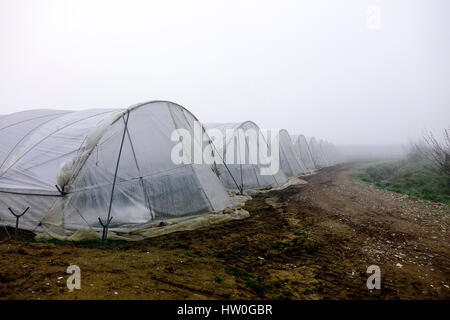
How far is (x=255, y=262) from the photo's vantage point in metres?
5.57

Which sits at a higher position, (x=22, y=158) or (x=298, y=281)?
(x=22, y=158)

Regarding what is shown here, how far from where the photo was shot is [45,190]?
6738mm

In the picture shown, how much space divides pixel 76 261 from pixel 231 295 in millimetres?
2704

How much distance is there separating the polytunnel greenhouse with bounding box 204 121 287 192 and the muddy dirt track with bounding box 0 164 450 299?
5.24 meters

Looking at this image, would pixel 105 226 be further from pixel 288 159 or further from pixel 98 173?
pixel 288 159

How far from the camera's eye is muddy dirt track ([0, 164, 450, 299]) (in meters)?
4.11

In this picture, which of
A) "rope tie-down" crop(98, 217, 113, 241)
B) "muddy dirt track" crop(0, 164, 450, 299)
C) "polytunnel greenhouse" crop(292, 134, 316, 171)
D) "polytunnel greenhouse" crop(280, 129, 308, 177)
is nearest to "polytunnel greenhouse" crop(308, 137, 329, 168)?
"polytunnel greenhouse" crop(292, 134, 316, 171)

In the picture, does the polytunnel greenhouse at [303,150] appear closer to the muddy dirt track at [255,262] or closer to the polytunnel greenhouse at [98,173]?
the muddy dirt track at [255,262]

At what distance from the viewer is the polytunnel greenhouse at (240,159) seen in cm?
1410

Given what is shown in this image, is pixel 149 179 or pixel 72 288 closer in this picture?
pixel 72 288

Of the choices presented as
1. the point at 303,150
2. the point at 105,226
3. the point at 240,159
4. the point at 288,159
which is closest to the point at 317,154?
the point at 303,150

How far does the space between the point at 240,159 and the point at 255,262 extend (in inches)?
372

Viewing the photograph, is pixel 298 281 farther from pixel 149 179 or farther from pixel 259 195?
pixel 259 195
